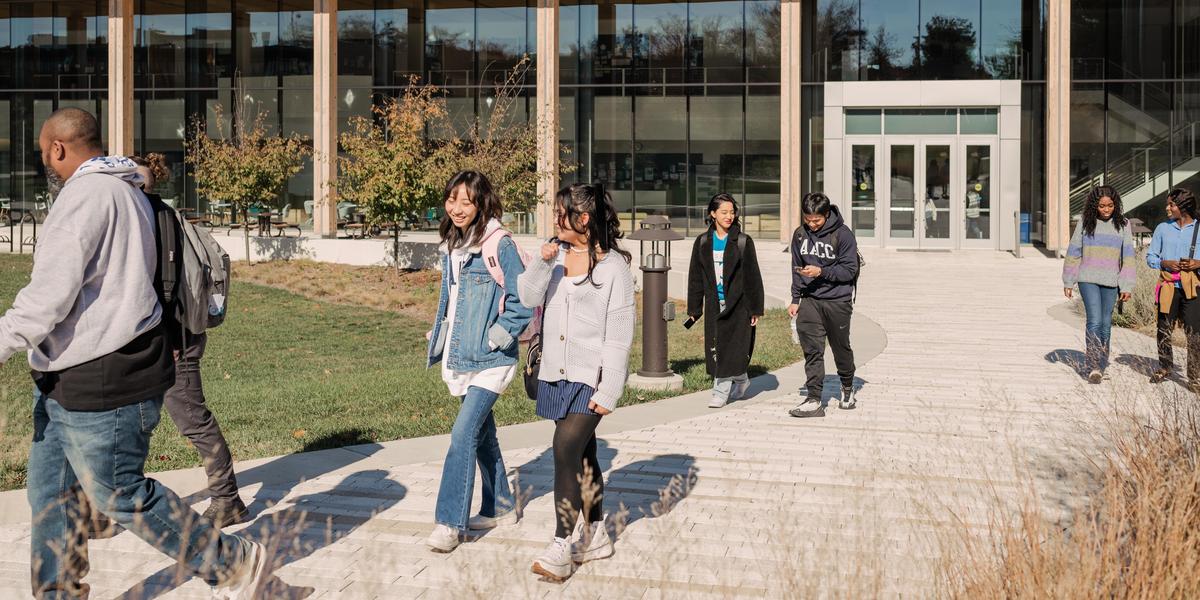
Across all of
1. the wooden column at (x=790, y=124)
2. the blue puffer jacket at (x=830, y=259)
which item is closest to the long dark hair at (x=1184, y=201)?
the blue puffer jacket at (x=830, y=259)

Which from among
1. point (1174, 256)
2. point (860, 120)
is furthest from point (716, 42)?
point (1174, 256)

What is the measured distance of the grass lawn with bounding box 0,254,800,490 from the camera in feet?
28.6

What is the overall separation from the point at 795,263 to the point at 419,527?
4.62m

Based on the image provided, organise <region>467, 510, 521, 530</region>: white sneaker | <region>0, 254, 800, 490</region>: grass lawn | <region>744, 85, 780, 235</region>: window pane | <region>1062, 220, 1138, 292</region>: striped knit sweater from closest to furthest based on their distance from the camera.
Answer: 1. <region>467, 510, 521, 530</region>: white sneaker
2. <region>0, 254, 800, 490</region>: grass lawn
3. <region>1062, 220, 1138, 292</region>: striped knit sweater
4. <region>744, 85, 780, 235</region>: window pane

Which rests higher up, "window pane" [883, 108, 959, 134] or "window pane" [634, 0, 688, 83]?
"window pane" [634, 0, 688, 83]

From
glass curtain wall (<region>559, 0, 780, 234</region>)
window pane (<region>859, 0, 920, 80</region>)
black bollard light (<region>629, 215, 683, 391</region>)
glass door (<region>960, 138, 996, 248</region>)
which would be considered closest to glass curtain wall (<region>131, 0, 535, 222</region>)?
glass curtain wall (<region>559, 0, 780, 234</region>)

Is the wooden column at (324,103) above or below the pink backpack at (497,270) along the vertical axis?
above

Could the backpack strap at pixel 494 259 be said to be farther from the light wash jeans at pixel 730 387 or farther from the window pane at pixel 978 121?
the window pane at pixel 978 121

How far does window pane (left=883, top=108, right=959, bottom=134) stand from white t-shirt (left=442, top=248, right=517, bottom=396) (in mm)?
26393

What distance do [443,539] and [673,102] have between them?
90.6 ft

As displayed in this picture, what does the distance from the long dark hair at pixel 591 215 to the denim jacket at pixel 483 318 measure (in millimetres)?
402

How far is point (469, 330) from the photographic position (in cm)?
575

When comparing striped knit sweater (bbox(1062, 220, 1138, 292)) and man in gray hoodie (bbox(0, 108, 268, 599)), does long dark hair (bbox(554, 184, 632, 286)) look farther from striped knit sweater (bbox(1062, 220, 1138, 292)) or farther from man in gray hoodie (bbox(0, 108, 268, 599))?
striped knit sweater (bbox(1062, 220, 1138, 292))

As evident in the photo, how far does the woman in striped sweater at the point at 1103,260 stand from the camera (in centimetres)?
1097
